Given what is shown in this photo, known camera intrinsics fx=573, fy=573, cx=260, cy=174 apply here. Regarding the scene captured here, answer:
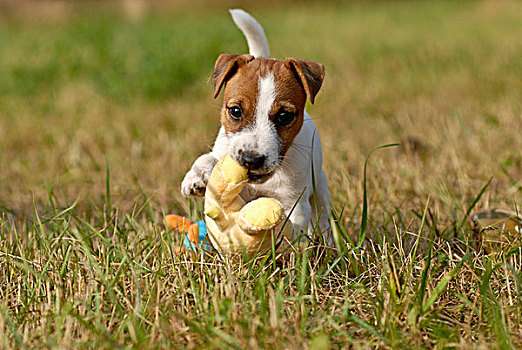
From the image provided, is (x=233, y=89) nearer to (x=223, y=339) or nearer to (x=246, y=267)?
Answer: (x=246, y=267)

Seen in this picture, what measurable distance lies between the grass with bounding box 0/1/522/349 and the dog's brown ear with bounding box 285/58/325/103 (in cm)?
63

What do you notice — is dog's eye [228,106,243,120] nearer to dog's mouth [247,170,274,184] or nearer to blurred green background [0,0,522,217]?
dog's mouth [247,170,274,184]

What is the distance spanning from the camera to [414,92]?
8055 mm

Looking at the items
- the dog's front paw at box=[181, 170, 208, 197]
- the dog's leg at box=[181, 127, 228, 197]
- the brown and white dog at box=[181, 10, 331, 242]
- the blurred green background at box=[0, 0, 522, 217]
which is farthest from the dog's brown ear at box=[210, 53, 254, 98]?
the dog's front paw at box=[181, 170, 208, 197]

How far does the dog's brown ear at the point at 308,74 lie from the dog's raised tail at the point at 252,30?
1.54 ft

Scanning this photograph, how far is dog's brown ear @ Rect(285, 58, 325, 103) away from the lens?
9.44 ft

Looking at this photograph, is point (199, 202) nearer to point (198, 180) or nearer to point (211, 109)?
point (198, 180)

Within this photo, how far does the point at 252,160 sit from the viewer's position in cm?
266

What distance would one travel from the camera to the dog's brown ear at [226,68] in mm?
2928

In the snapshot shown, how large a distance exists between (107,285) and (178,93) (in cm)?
590

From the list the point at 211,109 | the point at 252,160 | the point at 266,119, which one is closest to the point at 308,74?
the point at 266,119

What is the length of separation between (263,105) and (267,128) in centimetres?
11

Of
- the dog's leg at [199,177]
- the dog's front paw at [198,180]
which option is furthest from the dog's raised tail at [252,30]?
the dog's front paw at [198,180]

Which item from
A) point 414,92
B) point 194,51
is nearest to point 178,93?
point 194,51
